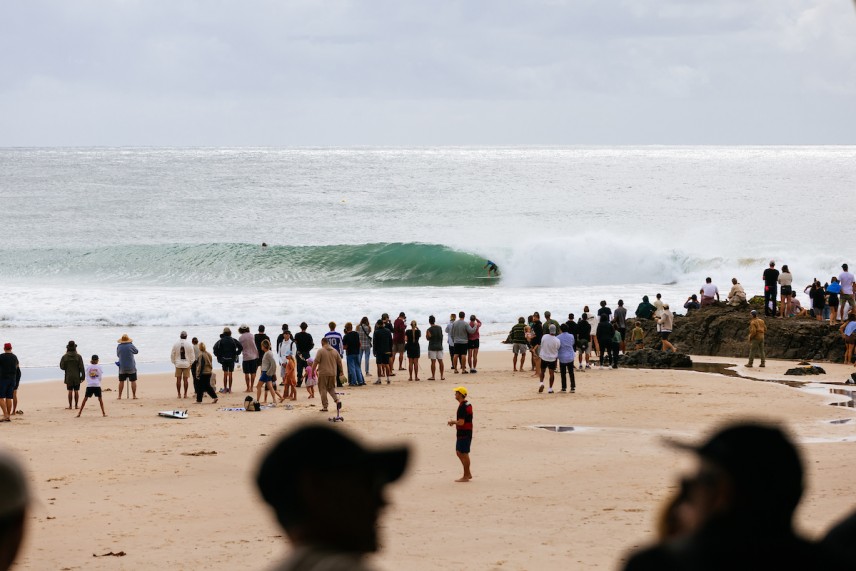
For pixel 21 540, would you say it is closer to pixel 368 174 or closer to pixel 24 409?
pixel 24 409

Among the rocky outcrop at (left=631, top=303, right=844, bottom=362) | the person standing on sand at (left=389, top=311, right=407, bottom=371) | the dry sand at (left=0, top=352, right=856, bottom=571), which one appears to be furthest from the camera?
the rocky outcrop at (left=631, top=303, right=844, bottom=362)

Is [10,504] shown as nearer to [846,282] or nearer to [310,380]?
[310,380]

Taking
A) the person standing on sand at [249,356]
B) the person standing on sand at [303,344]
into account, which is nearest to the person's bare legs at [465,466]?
the person standing on sand at [303,344]

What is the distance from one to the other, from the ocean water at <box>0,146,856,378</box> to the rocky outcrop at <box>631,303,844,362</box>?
4615 millimetres

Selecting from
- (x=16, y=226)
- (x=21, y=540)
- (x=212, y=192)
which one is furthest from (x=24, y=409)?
(x=212, y=192)

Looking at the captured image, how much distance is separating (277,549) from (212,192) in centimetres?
9135

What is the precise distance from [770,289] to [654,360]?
5751 millimetres

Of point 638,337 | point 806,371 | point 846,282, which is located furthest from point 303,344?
point 846,282

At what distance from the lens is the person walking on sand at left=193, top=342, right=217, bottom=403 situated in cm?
1866

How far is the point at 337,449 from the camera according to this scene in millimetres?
1918

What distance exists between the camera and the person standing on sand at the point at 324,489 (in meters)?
1.91

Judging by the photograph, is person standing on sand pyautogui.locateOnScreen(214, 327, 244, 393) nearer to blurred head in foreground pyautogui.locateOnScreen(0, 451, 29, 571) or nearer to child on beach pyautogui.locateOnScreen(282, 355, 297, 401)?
child on beach pyautogui.locateOnScreen(282, 355, 297, 401)

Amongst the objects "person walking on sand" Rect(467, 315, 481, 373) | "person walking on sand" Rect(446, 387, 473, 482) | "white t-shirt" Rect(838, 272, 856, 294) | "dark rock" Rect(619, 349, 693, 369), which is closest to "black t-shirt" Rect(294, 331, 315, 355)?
"person walking on sand" Rect(467, 315, 481, 373)

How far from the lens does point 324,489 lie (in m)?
1.93
